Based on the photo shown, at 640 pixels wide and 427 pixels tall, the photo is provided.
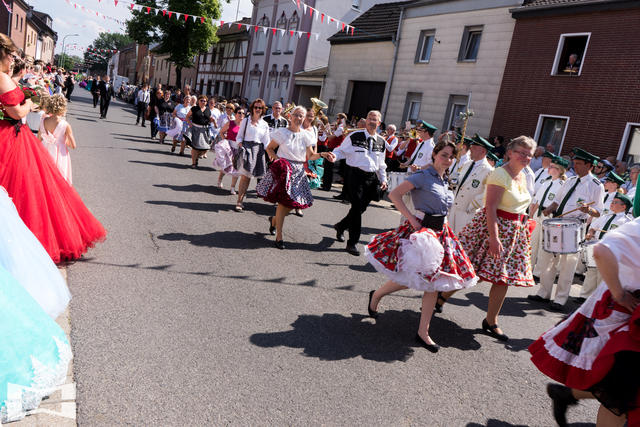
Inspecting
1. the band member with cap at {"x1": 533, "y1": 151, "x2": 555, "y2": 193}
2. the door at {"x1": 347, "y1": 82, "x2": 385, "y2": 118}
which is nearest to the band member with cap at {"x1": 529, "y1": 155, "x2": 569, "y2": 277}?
the band member with cap at {"x1": 533, "y1": 151, "x2": 555, "y2": 193}

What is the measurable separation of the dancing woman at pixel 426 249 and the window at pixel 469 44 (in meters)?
17.3

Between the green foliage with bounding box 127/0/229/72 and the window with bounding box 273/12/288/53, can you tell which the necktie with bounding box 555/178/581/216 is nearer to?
the window with bounding box 273/12/288/53

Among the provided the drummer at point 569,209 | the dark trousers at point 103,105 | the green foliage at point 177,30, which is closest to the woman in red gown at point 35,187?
the drummer at point 569,209

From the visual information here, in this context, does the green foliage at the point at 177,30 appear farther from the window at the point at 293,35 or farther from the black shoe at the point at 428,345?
the black shoe at the point at 428,345

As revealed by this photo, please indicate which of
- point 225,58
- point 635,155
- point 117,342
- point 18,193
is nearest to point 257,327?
point 117,342

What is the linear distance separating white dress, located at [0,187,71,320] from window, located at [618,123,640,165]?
15.6m

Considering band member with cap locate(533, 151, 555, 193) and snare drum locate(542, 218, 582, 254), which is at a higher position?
band member with cap locate(533, 151, 555, 193)

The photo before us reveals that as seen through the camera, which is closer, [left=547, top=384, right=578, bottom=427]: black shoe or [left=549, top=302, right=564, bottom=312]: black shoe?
[left=547, top=384, right=578, bottom=427]: black shoe

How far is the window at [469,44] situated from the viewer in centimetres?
2020

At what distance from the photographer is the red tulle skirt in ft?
16.1

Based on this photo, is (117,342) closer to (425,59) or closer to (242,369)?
(242,369)

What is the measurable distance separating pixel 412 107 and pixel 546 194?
15.9 metres

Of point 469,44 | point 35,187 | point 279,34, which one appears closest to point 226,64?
point 279,34

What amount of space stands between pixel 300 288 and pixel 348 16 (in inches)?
1273
